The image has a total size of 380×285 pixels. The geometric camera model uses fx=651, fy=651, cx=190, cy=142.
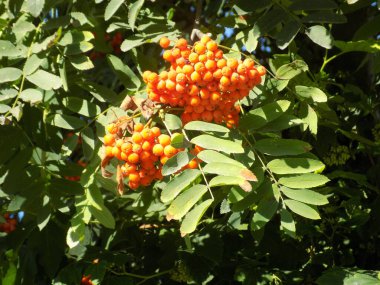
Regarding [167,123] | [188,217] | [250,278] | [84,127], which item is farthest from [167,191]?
[250,278]

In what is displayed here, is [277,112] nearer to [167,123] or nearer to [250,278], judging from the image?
[167,123]

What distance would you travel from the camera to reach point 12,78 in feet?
6.38

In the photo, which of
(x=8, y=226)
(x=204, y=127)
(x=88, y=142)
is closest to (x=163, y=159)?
(x=204, y=127)

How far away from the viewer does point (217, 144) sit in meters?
1.63

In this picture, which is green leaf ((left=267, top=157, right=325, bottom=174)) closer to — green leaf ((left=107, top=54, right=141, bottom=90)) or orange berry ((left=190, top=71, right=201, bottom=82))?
orange berry ((left=190, top=71, right=201, bottom=82))

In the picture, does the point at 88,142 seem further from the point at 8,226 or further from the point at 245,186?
the point at 8,226

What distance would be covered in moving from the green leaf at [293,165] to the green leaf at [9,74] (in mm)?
799

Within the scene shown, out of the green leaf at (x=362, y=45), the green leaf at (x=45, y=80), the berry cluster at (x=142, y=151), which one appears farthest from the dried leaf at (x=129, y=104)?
the green leaf at (x=362, y=45)

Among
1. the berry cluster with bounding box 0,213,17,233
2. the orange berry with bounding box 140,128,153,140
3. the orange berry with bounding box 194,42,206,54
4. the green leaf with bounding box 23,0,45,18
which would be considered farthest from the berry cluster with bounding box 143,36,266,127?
the berry cluster with bounding box 0,213,17,233

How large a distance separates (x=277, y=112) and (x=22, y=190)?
0.83 meters

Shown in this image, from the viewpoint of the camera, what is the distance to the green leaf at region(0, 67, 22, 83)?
1940mm

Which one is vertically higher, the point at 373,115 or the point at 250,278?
the point at 373,115

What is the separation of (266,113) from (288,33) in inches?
10.8

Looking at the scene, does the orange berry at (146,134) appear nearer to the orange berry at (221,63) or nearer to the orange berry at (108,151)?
the orange berry at (108,151)
